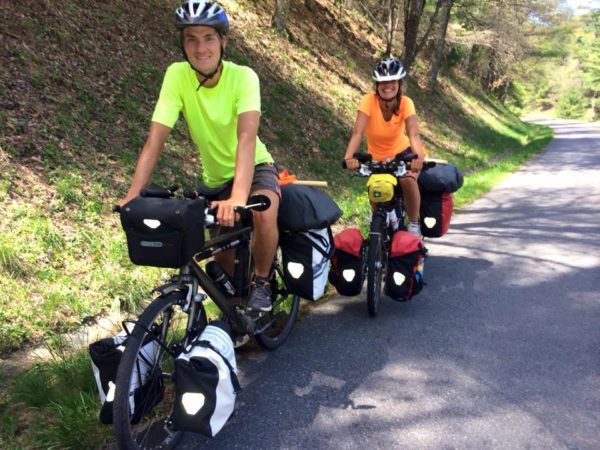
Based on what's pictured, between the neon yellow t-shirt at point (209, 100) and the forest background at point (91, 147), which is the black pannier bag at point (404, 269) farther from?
the forest background at point (91, 147)

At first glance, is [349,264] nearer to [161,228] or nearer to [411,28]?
[161,228]

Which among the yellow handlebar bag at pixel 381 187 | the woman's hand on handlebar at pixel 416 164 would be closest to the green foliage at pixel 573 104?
the woman's hand on handlebar at pixel 416 164

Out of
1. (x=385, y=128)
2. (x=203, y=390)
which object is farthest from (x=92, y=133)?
(x=203, y=390)

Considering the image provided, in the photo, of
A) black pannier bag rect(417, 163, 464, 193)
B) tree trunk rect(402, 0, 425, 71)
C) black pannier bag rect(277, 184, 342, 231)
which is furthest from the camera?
tree trunk rect(402, 0, 425, 71)

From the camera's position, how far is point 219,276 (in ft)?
10.8

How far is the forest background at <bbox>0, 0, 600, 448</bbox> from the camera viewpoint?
3445mm

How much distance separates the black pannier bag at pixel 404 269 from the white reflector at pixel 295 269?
1060 mm

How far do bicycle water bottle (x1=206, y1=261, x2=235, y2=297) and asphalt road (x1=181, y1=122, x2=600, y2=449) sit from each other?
2.11 ft

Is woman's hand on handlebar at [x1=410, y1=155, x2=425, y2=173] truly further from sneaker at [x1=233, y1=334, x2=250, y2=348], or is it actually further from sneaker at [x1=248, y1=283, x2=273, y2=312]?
sneaker at [x1=233, y1=334, x2=250, y2=348]

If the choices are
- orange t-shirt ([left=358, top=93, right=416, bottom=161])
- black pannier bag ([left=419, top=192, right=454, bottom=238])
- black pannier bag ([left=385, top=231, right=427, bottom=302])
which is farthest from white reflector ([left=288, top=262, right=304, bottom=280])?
black pannier bag ([left=419, top=192, right=454, bottom=238])

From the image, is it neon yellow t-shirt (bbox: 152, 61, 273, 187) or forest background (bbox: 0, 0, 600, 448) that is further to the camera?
forest background (bbox: 0, 0, 600, 448)

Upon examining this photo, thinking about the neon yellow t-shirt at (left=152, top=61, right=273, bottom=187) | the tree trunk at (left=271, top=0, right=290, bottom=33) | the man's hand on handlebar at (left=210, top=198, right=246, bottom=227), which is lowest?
the man's hand on handlebar at (left=210, top=198, right=246, bottom=227)

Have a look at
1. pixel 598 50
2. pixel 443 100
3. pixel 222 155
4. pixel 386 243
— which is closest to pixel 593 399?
pixel 386 243

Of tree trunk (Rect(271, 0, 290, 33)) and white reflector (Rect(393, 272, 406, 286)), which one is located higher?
tree trunk (Rect(271, 0, 290, 33))
